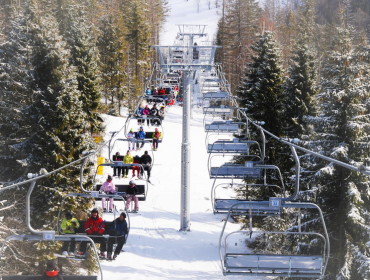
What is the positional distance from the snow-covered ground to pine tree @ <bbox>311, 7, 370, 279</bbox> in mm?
6534

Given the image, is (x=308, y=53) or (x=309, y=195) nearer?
(x=309, y=195)

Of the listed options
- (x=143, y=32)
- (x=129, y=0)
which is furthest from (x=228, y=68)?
(x=129, y=0)

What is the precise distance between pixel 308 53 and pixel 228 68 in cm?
3565

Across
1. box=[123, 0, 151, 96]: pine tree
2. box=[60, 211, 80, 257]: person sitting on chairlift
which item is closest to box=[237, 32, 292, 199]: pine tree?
box=[60, 211, 80, 257]: person sitting on chairlift

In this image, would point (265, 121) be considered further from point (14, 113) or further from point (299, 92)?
point (14, 113)

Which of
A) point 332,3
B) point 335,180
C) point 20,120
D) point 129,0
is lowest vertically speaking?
point 335,180

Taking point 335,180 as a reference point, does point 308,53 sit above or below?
above

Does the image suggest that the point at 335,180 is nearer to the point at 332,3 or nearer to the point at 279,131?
the point at 279,131

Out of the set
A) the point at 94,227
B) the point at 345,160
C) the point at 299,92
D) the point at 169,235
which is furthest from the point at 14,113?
the point at 345,160

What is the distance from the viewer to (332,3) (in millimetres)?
111250

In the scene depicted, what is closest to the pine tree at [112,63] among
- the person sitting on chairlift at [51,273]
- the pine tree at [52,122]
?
the pine tree at [52,122]

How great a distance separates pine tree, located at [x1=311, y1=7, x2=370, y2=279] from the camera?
1661 cm

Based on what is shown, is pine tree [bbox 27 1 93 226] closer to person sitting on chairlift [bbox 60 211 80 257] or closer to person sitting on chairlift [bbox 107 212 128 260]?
person sitting on chairlift [bbox 60 211 80 257]

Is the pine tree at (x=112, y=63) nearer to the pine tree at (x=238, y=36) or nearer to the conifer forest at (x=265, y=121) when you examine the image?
the pine tree at (x=238, y=36)
